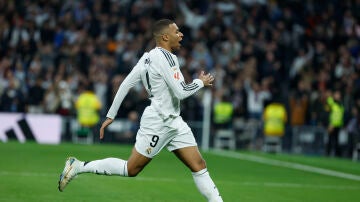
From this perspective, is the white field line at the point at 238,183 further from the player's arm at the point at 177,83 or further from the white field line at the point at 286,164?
the player's arm at the point at 177,83

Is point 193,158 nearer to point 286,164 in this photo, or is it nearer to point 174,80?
point 174,80

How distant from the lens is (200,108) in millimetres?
25547

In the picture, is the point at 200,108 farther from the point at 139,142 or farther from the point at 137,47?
the point at 139,142

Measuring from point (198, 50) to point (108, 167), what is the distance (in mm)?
17087

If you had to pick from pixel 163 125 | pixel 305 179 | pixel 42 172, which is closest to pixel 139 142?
pixel 163 125

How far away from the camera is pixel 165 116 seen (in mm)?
9914

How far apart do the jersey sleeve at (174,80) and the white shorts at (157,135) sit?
1.37 ft

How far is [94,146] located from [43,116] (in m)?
1.92

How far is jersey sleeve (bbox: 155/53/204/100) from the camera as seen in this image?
31.8ft

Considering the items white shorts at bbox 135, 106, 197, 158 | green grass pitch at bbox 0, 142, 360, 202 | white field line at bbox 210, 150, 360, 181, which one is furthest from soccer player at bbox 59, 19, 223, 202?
white field line at bbox 210, 150, 360, 181

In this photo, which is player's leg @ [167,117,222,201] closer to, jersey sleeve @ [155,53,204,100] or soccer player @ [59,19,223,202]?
soccer player @ [59,19,223,202]

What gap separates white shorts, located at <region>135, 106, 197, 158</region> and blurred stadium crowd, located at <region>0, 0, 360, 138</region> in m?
14.8

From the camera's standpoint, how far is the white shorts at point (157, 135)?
990cm

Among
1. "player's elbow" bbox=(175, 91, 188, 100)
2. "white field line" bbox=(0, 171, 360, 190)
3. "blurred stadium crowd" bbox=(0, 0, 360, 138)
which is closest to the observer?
"player's elbow" bbox=(175, 91, 188, 100)
